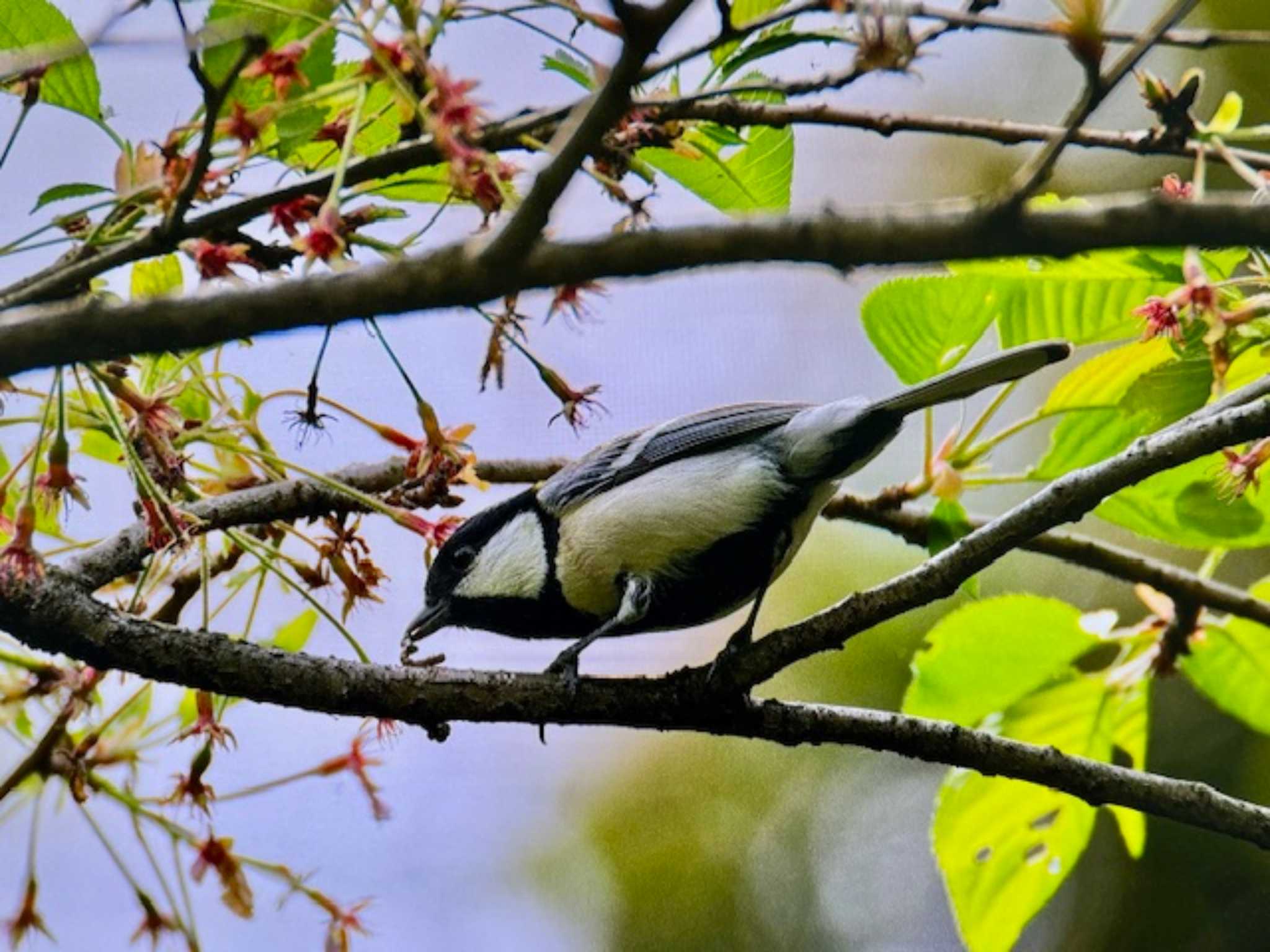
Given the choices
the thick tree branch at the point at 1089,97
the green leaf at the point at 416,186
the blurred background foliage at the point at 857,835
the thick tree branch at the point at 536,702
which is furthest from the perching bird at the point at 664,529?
the blurred background foliage at the point at 857,835

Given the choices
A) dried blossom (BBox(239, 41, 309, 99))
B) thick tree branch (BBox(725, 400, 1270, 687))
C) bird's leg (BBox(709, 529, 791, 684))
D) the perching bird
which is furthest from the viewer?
the perching bird

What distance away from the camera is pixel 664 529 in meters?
1.86

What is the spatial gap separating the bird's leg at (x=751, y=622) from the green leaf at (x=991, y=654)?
24 centimetres

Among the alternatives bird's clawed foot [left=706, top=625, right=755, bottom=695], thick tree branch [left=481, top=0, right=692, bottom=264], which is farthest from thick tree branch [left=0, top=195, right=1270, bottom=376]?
bird's clawed foot [left=706, top=625, right=755, bottom=695]

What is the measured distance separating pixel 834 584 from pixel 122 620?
224 centimetres

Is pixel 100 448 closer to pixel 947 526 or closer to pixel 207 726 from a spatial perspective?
pixel 207 726

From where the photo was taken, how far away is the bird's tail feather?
152cm

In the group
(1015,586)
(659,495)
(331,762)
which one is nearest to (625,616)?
(659,495)

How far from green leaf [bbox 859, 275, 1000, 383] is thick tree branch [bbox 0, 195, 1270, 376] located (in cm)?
87

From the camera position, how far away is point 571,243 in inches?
31.1

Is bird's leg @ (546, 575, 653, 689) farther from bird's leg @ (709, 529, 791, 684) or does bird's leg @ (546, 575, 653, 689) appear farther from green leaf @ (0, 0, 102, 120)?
green leaf @ (0, 0, 102, 120)

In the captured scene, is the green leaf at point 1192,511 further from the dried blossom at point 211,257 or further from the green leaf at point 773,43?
the dried blossom at point 211,257

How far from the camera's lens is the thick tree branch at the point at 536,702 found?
1.38 m

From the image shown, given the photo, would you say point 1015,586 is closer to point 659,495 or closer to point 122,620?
point 659,495
